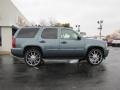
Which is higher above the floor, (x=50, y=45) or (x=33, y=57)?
(x=50, y=45)

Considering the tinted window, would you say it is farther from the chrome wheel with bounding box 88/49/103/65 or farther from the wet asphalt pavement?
the wet asphalt pavement

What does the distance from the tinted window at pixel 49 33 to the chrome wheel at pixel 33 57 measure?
0.83 m

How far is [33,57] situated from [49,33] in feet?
4.46

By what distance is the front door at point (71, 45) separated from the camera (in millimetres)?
13164

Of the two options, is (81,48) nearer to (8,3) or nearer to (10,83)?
(10,83)

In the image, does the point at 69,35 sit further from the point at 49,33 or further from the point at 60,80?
the point at 60,80

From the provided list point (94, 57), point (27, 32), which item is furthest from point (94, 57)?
point (27, 32)

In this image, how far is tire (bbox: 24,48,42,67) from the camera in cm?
1313

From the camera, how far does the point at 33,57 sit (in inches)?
518

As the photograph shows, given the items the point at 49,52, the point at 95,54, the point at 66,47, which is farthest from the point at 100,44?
the point at 49,52

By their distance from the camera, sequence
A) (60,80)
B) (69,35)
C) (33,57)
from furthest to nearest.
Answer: (69,35) < (33,57) < (60,80)

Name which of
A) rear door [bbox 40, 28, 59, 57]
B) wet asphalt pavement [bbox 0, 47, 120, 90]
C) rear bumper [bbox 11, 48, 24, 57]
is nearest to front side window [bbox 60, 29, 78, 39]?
rear door [bbox 40, 28, 59, 57]

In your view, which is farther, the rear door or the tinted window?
the tinted window

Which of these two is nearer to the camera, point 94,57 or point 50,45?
point 50,45
